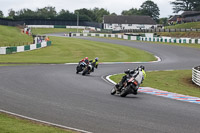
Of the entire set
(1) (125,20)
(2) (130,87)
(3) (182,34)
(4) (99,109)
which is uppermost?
(1) (125,20)

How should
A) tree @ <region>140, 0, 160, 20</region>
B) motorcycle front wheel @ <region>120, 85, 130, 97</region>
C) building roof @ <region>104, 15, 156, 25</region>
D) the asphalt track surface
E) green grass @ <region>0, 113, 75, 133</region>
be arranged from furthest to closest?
tree @ <region>140, 0, 160, 20</region> → building roof @ <region>104, 15, 156, 25</region> → motorcycle front wheel @ <region>120, 85, 130, 97</region> → the asphalt track surface → green grass @ <region>0, 113, 75, 133</region>

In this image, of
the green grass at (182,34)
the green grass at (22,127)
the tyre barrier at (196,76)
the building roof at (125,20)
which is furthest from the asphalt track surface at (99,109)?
the building roof at (125,20)

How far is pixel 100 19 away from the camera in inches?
7470

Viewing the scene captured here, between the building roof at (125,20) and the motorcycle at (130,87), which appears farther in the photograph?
the building roof at (125,20)

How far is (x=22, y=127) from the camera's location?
9.17 meters

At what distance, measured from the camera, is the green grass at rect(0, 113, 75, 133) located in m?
8.80

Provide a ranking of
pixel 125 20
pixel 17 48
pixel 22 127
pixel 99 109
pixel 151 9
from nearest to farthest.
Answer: pixel 22 127, pixel 99 109, pixel 17 48, pixel 125 20, pixel 151 9

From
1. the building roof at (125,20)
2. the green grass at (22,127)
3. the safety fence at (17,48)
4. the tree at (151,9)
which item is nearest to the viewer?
the green grass at (22,127)

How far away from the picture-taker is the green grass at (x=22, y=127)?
880 cm

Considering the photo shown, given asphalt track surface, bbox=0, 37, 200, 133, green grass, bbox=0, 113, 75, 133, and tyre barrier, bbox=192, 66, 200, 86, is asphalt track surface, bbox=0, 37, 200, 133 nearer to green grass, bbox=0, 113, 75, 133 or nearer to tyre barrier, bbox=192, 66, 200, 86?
green grass, bbox=0, 113, 75, 133

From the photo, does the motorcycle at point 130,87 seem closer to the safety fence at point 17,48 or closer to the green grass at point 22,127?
the green grass at point 22,127

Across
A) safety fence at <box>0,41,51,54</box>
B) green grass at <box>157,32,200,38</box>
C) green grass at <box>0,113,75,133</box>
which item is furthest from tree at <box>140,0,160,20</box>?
green grass at <box>0,113,75,133</box>

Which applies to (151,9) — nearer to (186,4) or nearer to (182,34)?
(186,4)

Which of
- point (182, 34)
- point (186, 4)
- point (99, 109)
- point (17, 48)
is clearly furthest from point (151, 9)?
point (99, 109)
